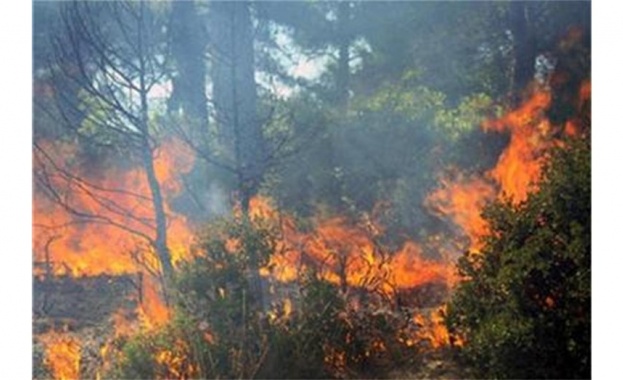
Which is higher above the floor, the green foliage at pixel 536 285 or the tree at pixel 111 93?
the tree at pixel 111 93

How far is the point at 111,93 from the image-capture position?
3.73 m

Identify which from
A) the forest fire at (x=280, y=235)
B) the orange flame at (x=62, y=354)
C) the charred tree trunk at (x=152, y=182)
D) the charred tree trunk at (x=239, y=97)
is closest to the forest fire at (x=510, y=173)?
the forest fire at (x=280, y=235)

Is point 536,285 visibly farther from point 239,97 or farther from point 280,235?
point 239,97

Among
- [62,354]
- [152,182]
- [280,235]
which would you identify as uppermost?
[152,182]

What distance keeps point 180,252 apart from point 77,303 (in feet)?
1.69

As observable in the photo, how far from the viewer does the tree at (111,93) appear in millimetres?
3693

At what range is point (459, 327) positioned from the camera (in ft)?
12.3

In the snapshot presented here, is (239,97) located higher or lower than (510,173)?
higher

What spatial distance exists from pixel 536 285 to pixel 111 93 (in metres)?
2.13

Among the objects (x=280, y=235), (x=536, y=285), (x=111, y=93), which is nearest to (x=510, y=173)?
(x=536, y=285)

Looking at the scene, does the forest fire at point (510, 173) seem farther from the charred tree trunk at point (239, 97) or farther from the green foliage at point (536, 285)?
the charred tree trunk at point (239, 97)

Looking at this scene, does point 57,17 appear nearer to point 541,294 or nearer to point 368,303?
point 368,303

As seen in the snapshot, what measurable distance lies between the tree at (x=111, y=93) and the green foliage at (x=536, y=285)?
1431 mm
